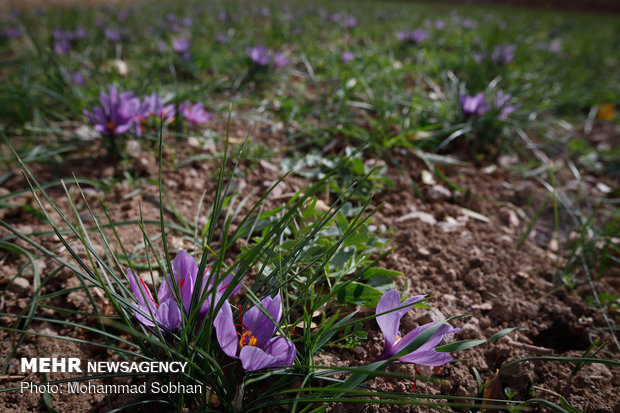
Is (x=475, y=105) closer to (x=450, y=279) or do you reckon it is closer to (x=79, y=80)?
(x=450, y=279)

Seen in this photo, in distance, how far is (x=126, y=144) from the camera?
1.51 m

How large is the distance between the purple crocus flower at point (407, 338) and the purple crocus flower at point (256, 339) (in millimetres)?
200

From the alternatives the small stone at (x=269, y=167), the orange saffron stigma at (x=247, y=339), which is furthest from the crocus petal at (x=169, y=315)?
the small stone at (x=269, y=167)

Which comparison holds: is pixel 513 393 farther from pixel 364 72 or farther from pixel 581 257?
pixel 364 72

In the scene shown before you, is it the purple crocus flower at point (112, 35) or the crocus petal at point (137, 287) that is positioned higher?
the purple crocus flower at point (112, 35)

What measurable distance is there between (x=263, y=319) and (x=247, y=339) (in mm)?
52

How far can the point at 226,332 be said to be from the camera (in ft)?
2.12

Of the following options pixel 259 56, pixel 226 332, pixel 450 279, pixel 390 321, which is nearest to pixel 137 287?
pixel 226 332

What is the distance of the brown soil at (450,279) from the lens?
856mm

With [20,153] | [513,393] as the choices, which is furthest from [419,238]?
[20,153]

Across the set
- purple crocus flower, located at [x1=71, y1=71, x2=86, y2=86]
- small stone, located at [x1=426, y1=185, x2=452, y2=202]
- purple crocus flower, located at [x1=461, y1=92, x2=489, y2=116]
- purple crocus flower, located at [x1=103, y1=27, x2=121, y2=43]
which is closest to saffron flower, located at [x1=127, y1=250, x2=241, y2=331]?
small stone, located at [x1=426, y1=185, x2=452, y2=202]

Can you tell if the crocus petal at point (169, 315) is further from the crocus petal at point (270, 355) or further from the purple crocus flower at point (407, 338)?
the purple crocus flower at point (407, 338)

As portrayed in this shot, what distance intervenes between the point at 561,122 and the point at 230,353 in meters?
2.41

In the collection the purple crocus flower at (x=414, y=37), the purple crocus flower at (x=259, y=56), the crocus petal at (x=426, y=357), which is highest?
the purple crocus flower at (x=414, y=37)
